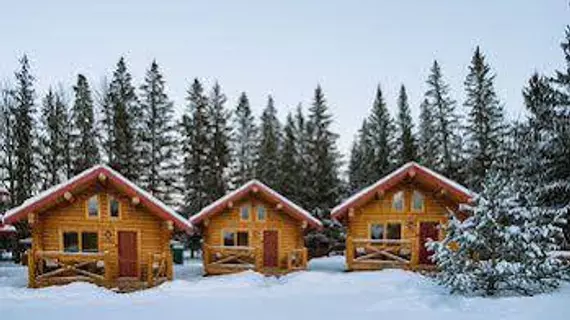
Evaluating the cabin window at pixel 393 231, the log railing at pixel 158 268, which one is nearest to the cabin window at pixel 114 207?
the log railing at pixel 158 268

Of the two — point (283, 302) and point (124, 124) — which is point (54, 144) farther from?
point (283, 302)

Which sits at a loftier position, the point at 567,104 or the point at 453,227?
the point at 567,104

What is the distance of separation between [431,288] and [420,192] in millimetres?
8555

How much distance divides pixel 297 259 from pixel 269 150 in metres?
19.9

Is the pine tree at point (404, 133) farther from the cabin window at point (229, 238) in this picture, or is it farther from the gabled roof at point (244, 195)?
the cabin window at point (229, 238)

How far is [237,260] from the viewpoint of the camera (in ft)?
91.5

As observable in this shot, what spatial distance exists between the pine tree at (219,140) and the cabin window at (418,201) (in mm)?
19491

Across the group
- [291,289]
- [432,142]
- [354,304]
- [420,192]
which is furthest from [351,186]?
[354,304]

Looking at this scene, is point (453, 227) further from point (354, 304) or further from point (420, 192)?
point (420, 192)

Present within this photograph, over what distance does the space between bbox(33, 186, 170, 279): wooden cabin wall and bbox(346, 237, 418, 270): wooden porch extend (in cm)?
850

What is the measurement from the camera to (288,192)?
41.7m

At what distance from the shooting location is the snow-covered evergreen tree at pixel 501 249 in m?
17.1

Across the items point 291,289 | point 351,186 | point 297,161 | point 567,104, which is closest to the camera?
point 291,289

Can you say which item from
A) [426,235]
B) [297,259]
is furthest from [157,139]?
[426,235]
